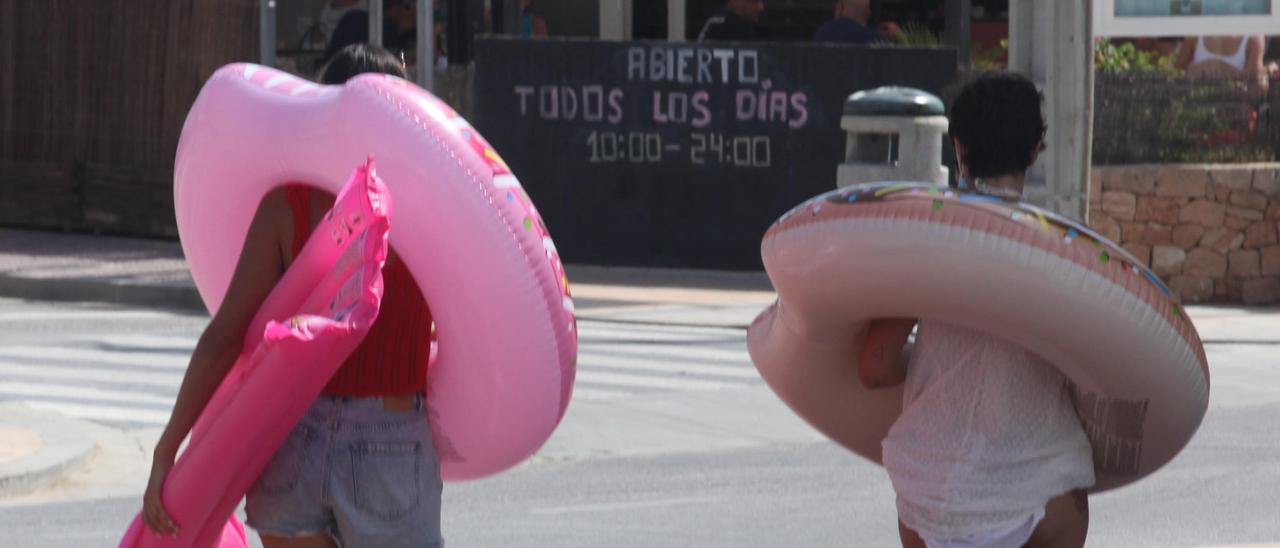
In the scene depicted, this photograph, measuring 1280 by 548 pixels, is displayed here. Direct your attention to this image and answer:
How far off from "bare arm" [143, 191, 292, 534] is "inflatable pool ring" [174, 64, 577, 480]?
0.65ft

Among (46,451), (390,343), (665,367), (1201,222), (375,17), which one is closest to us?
(390,343)

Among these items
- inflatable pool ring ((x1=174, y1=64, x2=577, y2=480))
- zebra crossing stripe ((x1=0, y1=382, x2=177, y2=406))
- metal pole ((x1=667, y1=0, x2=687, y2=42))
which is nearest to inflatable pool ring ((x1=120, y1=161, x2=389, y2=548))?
inflatable pool ring ((x1=174, y1=64, x2=577, y2=480))

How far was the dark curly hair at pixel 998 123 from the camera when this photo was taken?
3.88 metres

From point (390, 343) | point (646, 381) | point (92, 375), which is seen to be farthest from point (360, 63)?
point (92, 375)

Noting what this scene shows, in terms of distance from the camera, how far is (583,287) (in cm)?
1517

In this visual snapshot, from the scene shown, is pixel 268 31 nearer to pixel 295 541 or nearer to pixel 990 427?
pixel 295 541

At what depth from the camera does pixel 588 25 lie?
21297 millimetres

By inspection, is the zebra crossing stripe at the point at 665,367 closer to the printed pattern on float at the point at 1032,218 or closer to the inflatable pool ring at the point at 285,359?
the printed pattern on float at the point at 1032,218

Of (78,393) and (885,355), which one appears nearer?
(885,355)

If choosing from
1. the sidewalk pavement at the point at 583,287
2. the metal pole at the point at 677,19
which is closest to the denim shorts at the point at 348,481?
the sidewalk pavement at the point at 583,287

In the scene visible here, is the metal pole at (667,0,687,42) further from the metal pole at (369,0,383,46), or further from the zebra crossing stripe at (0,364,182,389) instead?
the zebra crossing stripe at (0,364,182,389)

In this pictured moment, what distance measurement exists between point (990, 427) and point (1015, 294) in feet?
0.81

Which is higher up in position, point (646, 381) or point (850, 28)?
point (850, 28)

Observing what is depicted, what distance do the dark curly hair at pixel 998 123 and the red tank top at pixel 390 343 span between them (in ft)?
3.45
